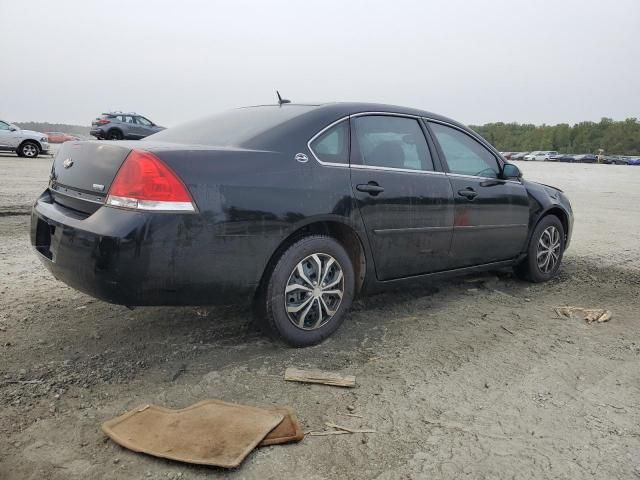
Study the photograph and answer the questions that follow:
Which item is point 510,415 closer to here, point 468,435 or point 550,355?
point 468,435

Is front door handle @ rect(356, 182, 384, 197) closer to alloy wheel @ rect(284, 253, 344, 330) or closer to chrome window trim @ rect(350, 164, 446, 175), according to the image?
chrome window trim @ rect(350, 164, 446, 175)

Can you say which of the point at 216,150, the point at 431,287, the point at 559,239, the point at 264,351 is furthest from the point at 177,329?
the point at 559,239

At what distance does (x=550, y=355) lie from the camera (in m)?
3.53

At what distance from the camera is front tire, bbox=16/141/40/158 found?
65.6 ft

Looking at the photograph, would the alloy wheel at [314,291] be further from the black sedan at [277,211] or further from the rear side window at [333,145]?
the rear side window at [333,145]

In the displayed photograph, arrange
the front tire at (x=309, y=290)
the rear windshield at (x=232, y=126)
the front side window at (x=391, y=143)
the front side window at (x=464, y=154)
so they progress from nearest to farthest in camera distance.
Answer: the front tire at (x=309, y=290) → the rear windshield at (x=232, y=126) → the front side window at (x=391, y=143) → the front side window at (x=464, y=154)

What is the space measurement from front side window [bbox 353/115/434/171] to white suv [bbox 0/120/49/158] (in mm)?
19341

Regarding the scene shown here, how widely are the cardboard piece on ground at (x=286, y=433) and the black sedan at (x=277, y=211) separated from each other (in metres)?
0.80

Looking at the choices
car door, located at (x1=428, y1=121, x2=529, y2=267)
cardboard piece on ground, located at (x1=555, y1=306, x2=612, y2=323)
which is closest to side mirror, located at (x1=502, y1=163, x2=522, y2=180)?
car door, located at (x1=428, y1=121, x2=529, y2=267)

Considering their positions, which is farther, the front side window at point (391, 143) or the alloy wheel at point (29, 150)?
the alloy wheel at point (29, 150)

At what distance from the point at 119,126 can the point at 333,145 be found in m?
25.3

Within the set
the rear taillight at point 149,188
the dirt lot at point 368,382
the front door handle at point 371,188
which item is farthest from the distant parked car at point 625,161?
the rear taillight at point 149,188

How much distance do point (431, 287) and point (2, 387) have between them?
346 cm

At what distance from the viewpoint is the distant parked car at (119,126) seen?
1040 inches
